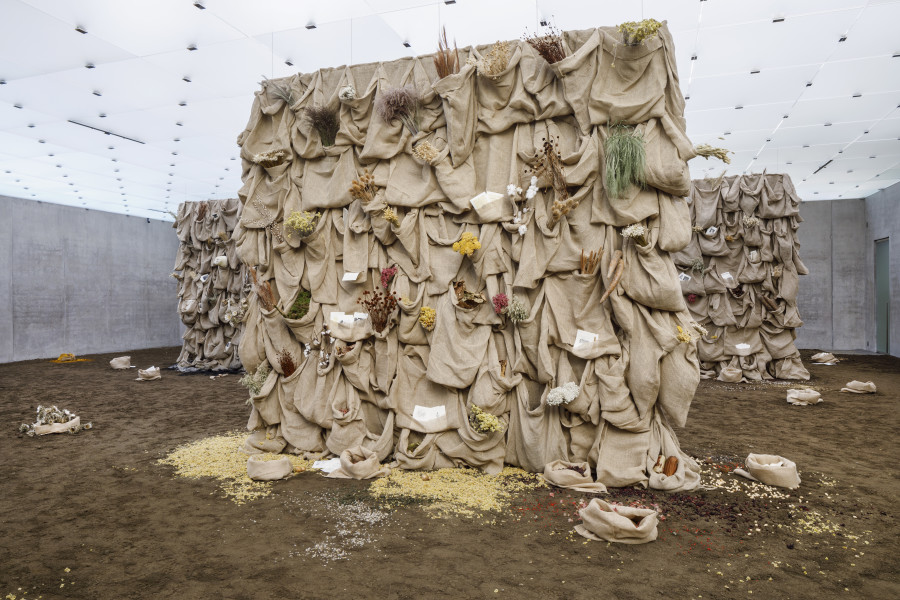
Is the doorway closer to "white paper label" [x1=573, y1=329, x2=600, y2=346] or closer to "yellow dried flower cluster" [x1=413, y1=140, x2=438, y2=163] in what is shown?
"white paper label" [x1=573, y1=329, x2=600, y2=346]

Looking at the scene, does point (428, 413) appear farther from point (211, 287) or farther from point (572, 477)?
point (211, 287)

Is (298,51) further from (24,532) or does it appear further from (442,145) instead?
(24,532)

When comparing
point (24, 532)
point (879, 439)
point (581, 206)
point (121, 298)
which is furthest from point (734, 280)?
point (121, 298)

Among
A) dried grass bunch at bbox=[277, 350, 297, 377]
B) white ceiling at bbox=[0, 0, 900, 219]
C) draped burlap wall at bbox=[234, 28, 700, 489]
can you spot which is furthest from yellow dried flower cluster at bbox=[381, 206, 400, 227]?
white ceiling at bbox=[0, 0, 900, 219]

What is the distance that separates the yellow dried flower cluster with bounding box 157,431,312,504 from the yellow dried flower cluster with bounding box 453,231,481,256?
225 cm

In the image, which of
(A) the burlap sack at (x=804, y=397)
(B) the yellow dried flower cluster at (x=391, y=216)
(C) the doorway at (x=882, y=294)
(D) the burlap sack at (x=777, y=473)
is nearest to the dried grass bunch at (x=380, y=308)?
(B) the yellow dried flower cluster at (x=391, y=216)

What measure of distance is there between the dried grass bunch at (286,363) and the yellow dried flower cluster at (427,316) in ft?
4.38

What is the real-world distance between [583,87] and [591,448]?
9.24 feet

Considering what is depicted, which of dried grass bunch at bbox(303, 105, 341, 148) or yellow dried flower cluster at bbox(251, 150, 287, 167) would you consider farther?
yellow dried flower cluster at bbox(251, 150, 287, 167)

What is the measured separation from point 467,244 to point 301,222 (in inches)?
60.6

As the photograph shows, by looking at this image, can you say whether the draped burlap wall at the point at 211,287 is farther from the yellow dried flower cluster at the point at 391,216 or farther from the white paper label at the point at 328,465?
the yellow dried flower cluster at the point at 391,216

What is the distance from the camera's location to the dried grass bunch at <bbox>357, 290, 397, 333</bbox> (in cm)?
471

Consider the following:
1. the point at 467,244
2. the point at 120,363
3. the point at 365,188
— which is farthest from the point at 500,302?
the point at 120,363

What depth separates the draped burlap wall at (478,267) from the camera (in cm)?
413
